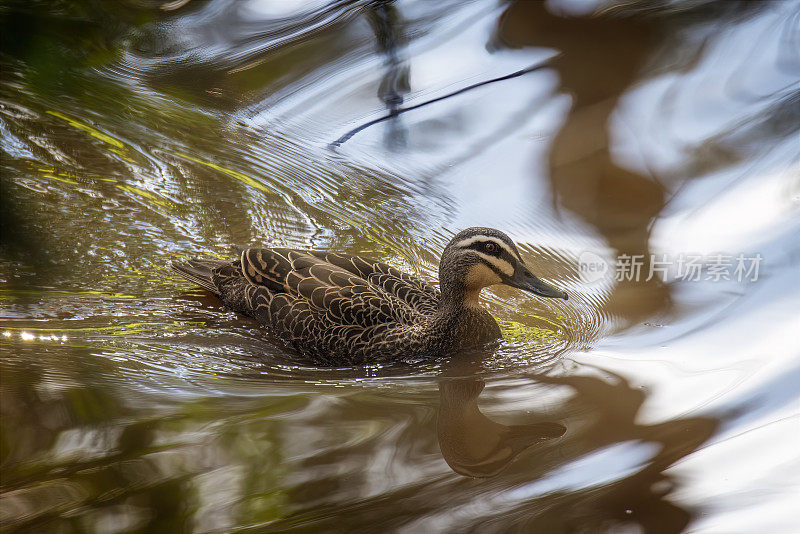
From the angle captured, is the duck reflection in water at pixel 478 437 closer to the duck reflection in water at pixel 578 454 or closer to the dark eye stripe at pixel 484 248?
the duck reflection in water at pixel 578 454

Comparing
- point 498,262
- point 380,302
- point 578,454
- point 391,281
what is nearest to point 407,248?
point 391,281

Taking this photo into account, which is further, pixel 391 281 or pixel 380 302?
pixel 391 281

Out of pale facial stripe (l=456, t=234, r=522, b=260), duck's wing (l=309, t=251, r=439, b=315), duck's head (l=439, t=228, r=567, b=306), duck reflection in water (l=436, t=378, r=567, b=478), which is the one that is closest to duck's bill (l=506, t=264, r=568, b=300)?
duck's head (l=439, t=228, r=567, b=306)

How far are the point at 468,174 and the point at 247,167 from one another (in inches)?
69.1

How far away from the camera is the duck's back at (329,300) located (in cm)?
468

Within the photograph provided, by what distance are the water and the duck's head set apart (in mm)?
387

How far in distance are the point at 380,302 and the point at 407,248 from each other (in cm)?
135

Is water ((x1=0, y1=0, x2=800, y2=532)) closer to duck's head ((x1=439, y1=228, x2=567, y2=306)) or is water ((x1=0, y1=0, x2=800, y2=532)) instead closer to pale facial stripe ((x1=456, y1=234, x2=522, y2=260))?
duck's head ((x1=439, y1=228, x2=567, y2=306))

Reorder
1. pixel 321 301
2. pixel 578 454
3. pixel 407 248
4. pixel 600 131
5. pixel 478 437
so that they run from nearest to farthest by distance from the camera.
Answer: pixel 578 454, pixel 478 437, pixel 321 301, pixel 407 248, pixel 600 131

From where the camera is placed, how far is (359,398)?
399 centimetres

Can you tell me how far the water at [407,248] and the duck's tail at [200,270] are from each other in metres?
0.12

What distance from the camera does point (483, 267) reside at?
187 inches

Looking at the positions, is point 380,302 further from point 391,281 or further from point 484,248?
point 484,248

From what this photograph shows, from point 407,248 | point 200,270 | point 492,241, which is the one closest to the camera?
point 492,241
